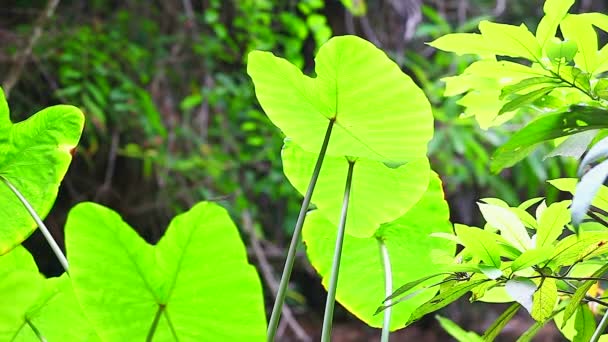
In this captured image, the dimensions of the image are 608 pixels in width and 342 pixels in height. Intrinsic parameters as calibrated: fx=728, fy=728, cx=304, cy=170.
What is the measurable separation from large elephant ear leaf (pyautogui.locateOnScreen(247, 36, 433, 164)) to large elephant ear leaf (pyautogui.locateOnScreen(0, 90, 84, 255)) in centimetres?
9

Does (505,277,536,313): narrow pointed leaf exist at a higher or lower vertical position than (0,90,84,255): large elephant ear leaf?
higher

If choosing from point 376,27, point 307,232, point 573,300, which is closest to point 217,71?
point 376,27

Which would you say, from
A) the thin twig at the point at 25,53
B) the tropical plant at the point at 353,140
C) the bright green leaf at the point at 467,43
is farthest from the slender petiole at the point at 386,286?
the thin twig at the point at 25,53

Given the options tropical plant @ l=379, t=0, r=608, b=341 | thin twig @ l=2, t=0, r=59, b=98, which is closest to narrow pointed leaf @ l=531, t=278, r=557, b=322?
tropical plant @ l=379, t=0, r=608, b=341

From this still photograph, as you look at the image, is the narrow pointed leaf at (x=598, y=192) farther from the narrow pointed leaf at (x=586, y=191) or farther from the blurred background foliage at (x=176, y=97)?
the blurred background foliage at (x=176, y=97)

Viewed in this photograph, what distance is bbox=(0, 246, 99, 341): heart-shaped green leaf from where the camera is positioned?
0.27 metres

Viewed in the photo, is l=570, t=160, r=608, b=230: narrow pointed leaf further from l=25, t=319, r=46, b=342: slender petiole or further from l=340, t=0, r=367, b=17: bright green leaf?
l=340, t=0, r=367, b=17: bright green leaf

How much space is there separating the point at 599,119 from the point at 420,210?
0.47 ft

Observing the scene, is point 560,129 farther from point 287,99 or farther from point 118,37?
point 118,37

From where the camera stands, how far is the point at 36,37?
1.50 m

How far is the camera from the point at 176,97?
6.71 feet

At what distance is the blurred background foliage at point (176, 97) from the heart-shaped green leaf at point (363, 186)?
1.31 m

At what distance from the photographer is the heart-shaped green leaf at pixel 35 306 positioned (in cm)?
27

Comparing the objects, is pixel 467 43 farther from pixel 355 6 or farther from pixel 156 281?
pixel 355 6
